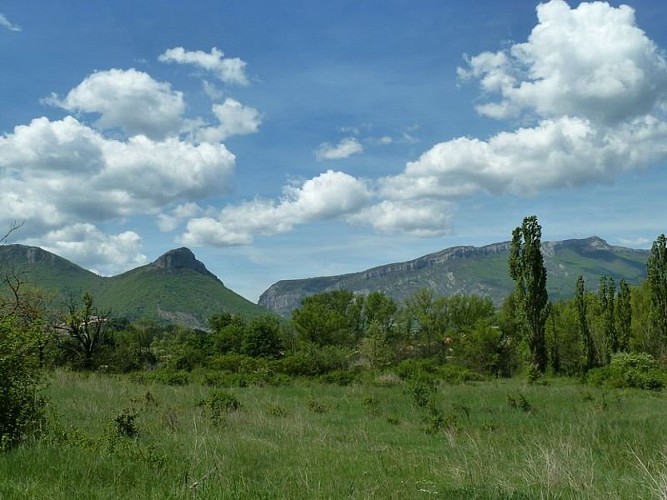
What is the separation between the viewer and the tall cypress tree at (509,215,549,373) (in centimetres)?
3884

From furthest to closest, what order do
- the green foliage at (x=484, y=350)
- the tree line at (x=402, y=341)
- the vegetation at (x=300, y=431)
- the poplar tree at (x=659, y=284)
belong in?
the green foliage at (x=484, y=350) → the poplar tree at (x=659, y=284) → the tree line at (x=402, y=341) → the vegetation at (x=300, y=431)

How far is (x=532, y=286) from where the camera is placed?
128 ft

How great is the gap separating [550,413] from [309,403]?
7198mm

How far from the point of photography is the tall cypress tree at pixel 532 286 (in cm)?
3884

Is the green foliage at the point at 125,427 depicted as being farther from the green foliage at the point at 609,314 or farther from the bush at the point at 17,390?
the green foliage at the point at 609,314

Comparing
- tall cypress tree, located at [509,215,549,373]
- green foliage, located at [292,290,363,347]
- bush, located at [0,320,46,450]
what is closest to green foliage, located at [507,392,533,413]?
bush, located at [0,320,46,450]

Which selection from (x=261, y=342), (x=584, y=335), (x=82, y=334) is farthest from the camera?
(x=584, y=335)

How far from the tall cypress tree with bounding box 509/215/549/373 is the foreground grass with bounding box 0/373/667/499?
22306 mm

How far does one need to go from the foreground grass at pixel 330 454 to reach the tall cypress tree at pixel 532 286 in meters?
22.3

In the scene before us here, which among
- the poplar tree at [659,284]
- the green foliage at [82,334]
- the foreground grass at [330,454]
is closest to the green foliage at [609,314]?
the poplar tree at [659,284]

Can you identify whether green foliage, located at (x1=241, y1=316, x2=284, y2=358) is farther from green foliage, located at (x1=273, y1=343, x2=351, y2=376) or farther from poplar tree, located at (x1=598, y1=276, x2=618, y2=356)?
poplar tree, located at (x1=598, y1=276, x2=618, y2=356)

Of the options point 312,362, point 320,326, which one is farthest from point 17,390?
point 320,326

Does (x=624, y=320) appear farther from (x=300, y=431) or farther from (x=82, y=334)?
(x=300, y=431)

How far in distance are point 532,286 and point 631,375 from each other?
11.8m
